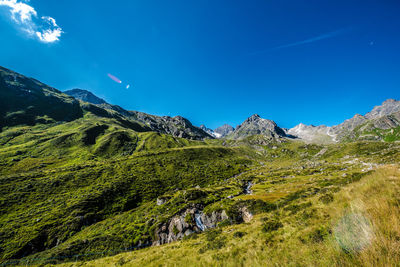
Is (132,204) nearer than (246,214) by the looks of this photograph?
No

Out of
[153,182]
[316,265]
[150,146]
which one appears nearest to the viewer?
[316,265]

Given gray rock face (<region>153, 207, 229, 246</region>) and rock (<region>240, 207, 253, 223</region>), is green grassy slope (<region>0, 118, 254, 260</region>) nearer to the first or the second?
gray rock face (<region>153, 207, 229, 246</region>)

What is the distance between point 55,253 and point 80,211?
22.3 m

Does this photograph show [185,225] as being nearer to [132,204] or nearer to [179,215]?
[179,215]

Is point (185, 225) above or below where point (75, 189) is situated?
below

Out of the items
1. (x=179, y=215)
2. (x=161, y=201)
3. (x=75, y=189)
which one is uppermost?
(x=75, y=189)

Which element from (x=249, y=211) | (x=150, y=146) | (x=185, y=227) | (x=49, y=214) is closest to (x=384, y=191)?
(x=249, y=211)

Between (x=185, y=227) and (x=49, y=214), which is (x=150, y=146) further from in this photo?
(x=185, y=227)

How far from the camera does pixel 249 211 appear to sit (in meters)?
33.2

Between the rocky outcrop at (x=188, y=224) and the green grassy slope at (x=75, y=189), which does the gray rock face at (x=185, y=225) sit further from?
the green grassy slope at (x=75, y=189)

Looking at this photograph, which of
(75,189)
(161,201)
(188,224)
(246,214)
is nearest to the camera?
(246,214)

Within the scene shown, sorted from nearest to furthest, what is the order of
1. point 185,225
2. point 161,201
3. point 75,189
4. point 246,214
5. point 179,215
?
point 246,214, point 185,225, point 179,215, point 161,201, point 75,189

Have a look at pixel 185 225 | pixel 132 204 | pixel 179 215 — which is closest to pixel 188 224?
pixel 185 225

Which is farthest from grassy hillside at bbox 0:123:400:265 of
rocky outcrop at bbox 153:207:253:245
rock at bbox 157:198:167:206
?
rocky outcrop at bbox 153:207:253:245
